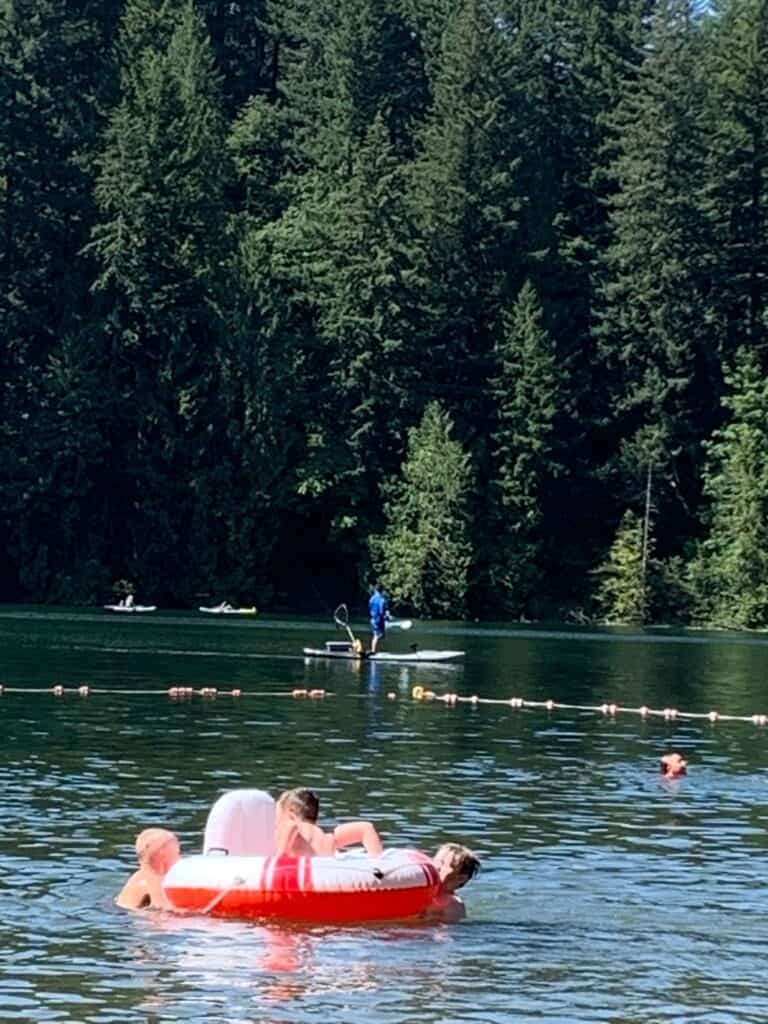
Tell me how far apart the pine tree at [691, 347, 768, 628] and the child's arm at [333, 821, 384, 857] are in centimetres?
7444

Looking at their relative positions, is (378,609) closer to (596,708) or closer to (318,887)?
(596,708)

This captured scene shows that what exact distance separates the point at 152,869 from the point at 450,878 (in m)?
2.96

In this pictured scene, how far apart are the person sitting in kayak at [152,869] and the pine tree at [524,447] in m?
75.9

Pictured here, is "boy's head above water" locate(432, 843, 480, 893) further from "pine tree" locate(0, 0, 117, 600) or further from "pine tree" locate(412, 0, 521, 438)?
"pine tree" locate(412, 0, 521, 438)

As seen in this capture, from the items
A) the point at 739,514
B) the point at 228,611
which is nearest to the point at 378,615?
the point at 228,611

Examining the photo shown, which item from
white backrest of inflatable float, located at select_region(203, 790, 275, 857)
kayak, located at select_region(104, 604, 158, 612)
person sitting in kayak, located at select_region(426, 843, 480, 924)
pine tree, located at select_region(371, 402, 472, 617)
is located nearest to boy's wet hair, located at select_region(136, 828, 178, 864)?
white backrest of inflatable float, located at select_region(203, 790, 275, 857)

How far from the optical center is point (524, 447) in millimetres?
99875

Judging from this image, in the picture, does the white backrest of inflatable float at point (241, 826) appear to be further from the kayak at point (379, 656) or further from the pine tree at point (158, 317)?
the pine tree at point (158, 317)

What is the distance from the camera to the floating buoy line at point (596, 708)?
4641 centimetres

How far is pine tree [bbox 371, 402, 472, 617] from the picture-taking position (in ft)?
316

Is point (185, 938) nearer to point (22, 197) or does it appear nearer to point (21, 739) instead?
point (21, 739)

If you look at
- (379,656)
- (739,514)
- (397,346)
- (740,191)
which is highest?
(740,191)

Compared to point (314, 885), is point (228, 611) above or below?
above

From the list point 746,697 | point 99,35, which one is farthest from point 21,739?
point 99,35
